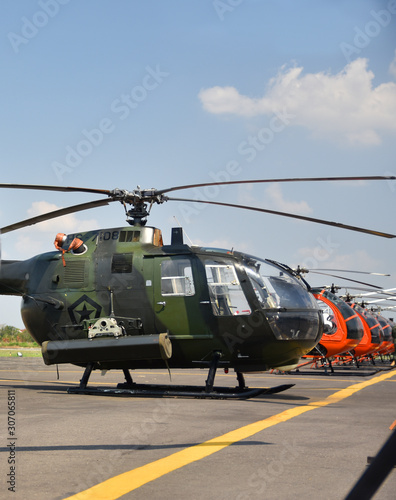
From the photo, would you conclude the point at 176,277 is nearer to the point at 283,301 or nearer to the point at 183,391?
the point at 283,301

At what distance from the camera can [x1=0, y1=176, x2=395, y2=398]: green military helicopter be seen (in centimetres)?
1173

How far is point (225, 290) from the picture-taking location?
1196cm

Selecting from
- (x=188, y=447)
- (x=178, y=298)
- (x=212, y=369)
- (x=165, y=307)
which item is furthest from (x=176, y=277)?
(x=188, y=447)

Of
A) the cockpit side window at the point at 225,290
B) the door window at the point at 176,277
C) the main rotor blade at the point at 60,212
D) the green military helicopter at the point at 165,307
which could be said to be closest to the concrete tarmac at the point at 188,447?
the green military helicopter at the point at 165,307

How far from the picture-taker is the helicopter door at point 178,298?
11961 mm

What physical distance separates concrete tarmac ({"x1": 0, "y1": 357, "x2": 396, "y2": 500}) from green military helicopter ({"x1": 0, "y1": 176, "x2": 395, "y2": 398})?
45.3 inches

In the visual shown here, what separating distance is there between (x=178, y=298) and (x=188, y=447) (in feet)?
19.6

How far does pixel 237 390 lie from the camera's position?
12188 millimetres

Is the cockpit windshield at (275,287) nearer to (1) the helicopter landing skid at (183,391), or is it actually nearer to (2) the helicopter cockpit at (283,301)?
(2) the helicopter cockpit at (283,301)

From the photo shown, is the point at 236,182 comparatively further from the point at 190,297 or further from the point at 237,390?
the point at 237,390

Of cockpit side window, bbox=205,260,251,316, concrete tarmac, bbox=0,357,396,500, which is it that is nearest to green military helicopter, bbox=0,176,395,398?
cockpit side window, bbox=205,260,251,316

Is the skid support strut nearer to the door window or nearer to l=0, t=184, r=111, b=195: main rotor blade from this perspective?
the door window

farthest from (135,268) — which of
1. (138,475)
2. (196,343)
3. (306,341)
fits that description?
(138,475)

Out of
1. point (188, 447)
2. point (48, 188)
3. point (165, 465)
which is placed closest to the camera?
point (165, 465)
